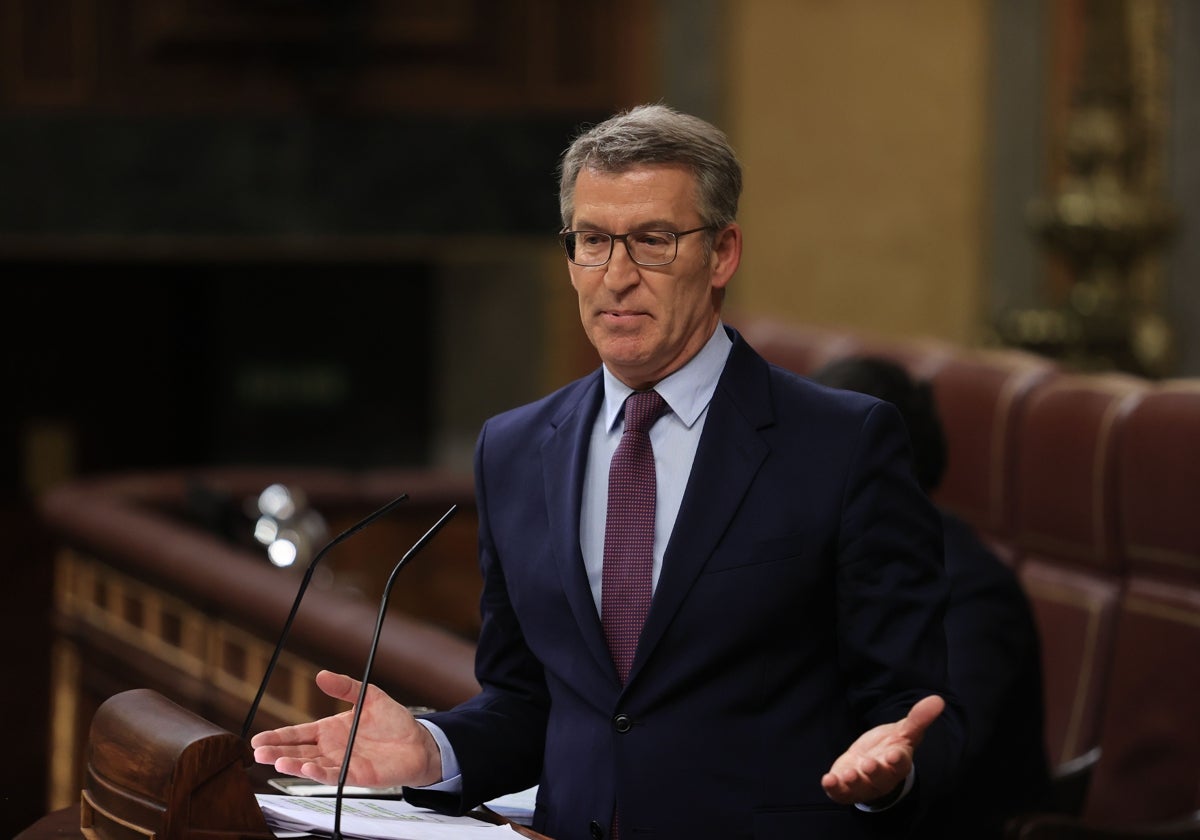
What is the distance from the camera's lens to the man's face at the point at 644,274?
1.52m

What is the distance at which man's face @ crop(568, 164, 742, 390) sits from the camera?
59.8 inches

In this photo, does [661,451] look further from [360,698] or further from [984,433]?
[984,433]

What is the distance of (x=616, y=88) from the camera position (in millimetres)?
6184

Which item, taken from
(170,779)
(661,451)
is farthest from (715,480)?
(170,779)

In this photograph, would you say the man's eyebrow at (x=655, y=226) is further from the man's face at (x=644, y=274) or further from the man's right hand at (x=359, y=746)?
the man's right hand at (x=359, y=746)

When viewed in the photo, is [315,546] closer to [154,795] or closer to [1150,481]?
[1150,481]

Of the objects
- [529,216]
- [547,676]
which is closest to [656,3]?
[529,216]

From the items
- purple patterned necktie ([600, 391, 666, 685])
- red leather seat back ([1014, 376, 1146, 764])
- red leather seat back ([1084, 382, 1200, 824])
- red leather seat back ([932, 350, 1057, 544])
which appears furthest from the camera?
red leather seat back ([932, 350, 1057, 544])

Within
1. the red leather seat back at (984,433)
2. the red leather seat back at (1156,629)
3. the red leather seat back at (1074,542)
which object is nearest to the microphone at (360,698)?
the red leather seat back at (1156,629)

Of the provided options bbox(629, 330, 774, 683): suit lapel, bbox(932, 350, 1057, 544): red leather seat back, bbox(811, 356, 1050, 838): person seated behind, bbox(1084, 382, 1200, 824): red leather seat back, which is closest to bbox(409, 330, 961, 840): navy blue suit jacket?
bbox(629, 330, 774, 683): suit lapel

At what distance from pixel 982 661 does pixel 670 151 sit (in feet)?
3.96

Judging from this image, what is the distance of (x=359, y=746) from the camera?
4.93 feet

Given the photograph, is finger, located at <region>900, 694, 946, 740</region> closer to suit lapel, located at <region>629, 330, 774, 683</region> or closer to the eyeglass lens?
suit lapel, located at <region>629, 330, 774, 683</region>

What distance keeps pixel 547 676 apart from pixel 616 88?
4.77 metres
